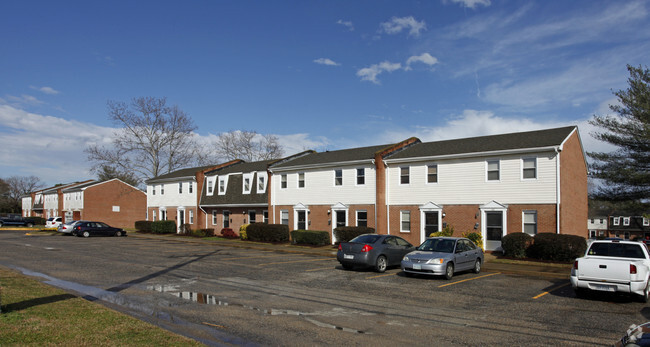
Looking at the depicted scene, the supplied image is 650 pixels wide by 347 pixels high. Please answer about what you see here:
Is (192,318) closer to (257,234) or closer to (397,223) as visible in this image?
(397,223)

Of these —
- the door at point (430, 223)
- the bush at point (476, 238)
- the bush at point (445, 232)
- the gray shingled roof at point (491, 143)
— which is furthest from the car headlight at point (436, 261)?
the door at point (430, 223)

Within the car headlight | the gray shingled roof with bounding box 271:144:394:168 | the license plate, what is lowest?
the license plate

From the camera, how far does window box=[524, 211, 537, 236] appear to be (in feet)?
73.7

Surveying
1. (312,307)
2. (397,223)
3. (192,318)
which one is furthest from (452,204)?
(192,318)

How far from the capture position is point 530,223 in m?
22.6

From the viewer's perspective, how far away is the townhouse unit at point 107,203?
6322cm

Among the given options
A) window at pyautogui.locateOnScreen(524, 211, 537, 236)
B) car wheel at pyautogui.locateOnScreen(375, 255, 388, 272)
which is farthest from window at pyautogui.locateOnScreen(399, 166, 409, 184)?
car wheel at pyautogui.locateOnScreen(375, 255, 388, 272)

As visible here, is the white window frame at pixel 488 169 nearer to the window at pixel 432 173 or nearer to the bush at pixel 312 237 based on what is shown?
the window at pixel 432 173

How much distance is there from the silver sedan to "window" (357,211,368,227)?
1183 centimetres

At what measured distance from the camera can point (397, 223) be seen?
2767 cm

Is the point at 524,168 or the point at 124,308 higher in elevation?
the point at 524,168

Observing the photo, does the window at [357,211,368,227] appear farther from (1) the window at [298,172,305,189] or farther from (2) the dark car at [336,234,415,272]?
(2) the dark car at [336,234,415,272]

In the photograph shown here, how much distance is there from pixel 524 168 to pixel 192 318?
19187 millimetres

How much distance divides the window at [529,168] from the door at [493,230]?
233 cm
